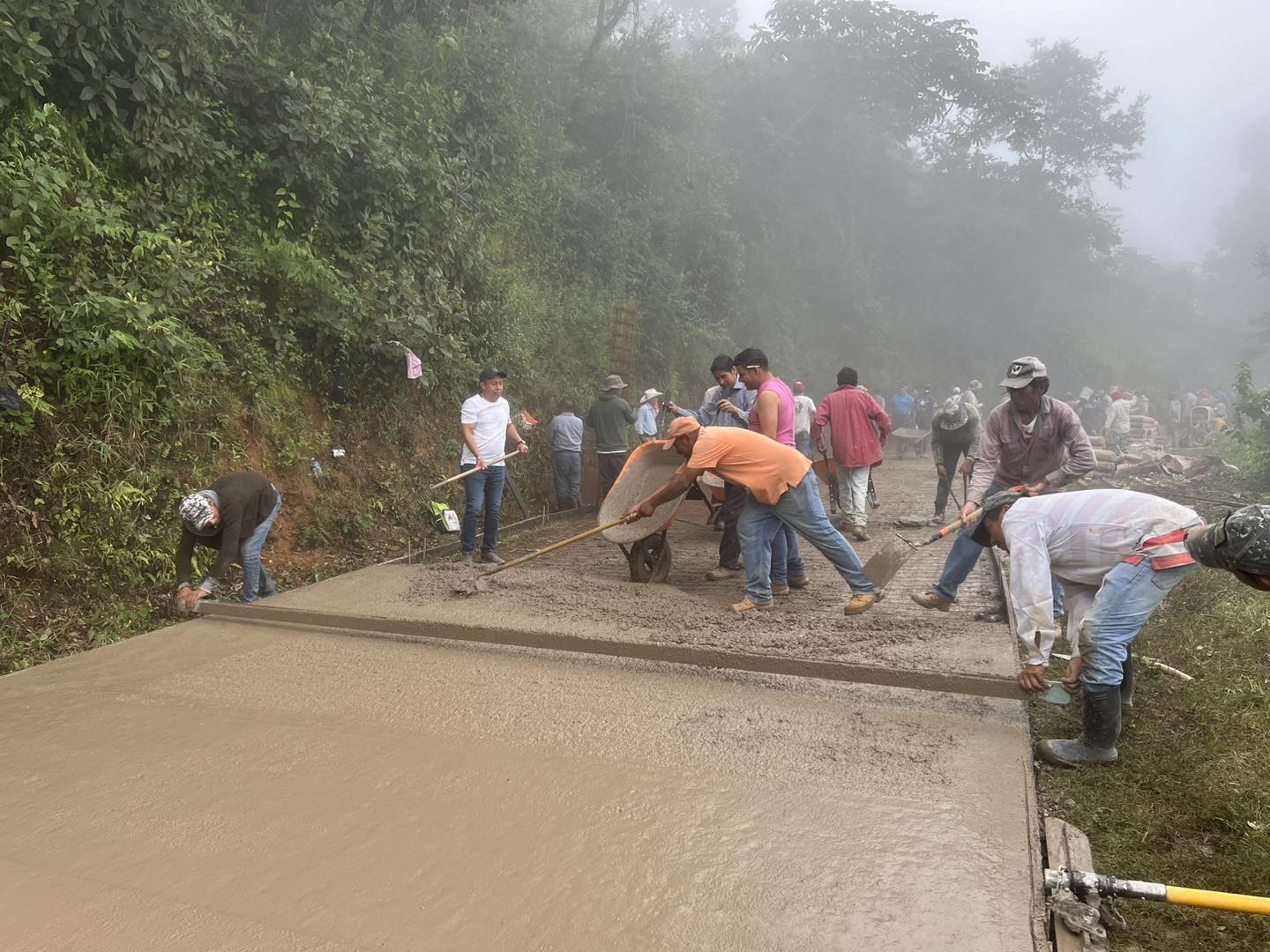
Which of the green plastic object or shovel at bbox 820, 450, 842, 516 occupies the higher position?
shovel at bbox 820, 450, 842, 516

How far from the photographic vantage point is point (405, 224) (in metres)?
8.02

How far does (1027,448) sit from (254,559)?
4855 mm

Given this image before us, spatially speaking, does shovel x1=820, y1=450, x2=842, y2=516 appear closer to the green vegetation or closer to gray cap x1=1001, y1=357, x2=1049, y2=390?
gray cap x1=1001, y1=357, x2=1049, y2=390

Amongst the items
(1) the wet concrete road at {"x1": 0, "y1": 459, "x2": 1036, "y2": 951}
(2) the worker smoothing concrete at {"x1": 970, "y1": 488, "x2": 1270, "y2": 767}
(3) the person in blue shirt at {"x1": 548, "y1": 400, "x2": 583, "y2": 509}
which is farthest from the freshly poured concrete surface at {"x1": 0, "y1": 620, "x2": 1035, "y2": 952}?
(3) the person in blue shirt at {"x1": 548, "y1": 400, "x2": 583, "y2": 509}

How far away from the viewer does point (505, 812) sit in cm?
268

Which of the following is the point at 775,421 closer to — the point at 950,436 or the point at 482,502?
the point at 482,502

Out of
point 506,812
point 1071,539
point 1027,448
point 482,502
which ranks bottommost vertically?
point 506,812

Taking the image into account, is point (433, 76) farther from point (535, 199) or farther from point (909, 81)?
point (909, 81)

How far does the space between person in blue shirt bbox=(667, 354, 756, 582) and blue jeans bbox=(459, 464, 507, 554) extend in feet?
5.64

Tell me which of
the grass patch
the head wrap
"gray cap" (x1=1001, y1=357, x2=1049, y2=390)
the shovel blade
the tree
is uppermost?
the tree

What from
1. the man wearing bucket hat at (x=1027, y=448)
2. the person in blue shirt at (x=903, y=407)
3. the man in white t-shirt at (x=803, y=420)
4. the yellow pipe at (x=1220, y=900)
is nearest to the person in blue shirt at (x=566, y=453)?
the man in white t-shirt at (x=803, y=420)

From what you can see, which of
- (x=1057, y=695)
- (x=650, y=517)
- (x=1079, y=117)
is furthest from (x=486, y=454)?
(x=1079, y=117)

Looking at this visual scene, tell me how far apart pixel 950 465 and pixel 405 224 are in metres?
6.24

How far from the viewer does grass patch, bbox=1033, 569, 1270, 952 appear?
2240 millimetres
